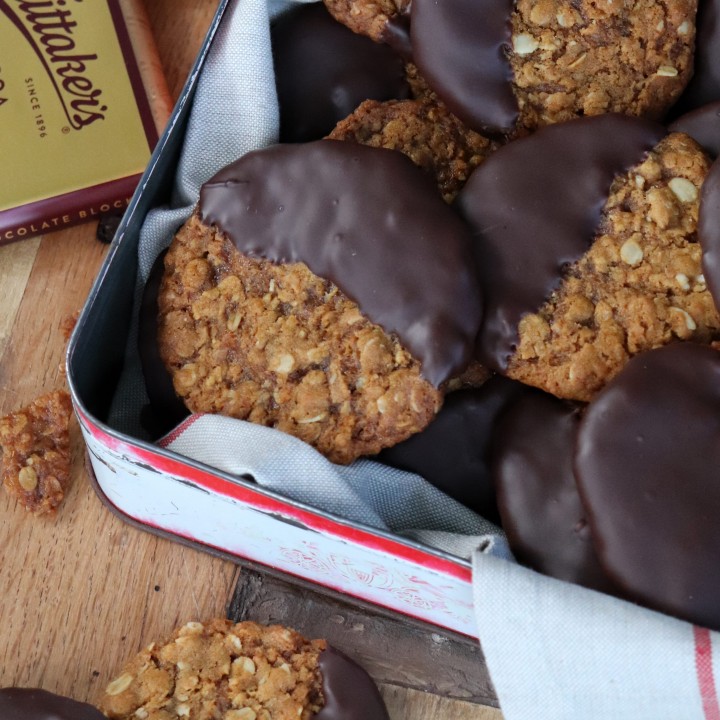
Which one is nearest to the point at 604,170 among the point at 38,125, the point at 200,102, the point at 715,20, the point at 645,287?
the point at 645,287

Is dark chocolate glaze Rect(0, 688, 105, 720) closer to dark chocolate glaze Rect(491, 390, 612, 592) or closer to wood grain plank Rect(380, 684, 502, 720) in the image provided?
wood grain plank Rect(380, 684, 502, 720)

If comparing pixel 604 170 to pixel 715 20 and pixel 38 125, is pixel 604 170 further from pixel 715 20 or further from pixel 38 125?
pixel 38 125

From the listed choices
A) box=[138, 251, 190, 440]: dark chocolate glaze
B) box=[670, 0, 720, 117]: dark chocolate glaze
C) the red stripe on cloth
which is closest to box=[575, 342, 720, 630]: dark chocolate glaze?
the red stripe on cloth

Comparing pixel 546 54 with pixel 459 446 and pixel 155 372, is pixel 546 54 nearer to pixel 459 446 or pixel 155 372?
pixel 459 446

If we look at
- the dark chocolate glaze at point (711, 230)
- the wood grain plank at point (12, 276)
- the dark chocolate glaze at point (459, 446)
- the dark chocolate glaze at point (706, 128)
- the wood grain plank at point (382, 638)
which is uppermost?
the dark chocolate glaze at point (706, 128)

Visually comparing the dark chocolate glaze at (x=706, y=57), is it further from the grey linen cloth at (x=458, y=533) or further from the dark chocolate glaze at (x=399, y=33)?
the grey linen cloth at (x=458, y=533)

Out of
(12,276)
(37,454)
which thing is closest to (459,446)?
(37,454)

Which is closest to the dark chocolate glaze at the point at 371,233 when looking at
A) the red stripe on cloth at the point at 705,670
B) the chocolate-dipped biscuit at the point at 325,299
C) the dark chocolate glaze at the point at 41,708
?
the chocolate-dipped biscuit at the point at 325,299
